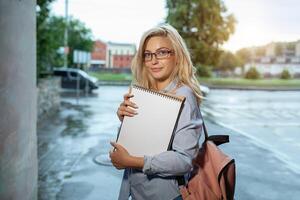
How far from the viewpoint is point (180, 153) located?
178 cm

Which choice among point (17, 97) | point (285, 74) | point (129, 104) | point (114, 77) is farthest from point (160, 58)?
point (285, 74)

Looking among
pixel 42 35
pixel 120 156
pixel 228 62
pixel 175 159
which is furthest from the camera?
pixel 228 62

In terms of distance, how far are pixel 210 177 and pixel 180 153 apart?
25 cm

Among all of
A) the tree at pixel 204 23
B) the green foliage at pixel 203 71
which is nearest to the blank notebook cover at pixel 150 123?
the tree at pixel 204 23

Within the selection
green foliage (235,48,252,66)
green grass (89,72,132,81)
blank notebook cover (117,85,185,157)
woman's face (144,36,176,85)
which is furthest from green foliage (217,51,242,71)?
blank notebook cover (117,85,185,157)

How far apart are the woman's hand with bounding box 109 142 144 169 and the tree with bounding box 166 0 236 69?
35.9 meters

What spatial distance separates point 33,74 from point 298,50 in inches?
1496

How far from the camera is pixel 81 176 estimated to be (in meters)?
5.75

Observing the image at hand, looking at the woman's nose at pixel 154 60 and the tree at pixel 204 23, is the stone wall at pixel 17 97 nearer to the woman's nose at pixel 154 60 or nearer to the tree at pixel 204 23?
the woman's nose at pixel 154 60

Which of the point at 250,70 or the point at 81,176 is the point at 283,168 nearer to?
the point at 81,176

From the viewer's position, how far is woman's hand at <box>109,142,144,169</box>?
1.83m

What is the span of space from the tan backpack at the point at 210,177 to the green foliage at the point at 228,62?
39.2 m

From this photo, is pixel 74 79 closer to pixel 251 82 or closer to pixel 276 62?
pixel 251 82

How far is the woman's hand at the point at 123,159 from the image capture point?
1.83m
